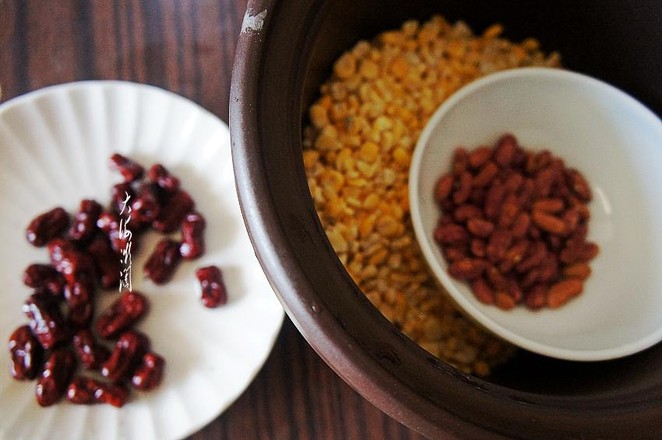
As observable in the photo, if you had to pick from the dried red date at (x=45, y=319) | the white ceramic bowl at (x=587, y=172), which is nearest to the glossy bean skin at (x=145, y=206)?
the dried red date at (x=45, y=319)

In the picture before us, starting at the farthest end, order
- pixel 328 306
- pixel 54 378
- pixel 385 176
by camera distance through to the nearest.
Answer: pixel 385 176 < pixel 54 378 < pixel 328 306

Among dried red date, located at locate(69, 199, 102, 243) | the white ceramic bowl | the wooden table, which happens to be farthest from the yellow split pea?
dried red date, located at locate(69, 199, 102, 243)

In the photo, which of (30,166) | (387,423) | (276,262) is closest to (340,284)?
(276,262)

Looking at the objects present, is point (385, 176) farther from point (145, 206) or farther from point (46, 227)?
point (46, 227)

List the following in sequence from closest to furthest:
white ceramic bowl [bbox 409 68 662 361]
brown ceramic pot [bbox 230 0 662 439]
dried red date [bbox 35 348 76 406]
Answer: brown ceramic pot [bbox 230 0 662 439] → dried red date [bbox 35 348 76 406] → white ceramic bowl [bbox 409 68 662 361]

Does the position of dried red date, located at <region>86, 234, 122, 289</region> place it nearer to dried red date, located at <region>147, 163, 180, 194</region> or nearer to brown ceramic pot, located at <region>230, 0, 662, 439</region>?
dried red date, located at <region>147, 163, 180, 194</region>

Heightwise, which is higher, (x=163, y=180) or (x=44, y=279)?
(x=163, y=180)

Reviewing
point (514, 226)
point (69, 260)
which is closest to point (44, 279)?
point (69, 260)
